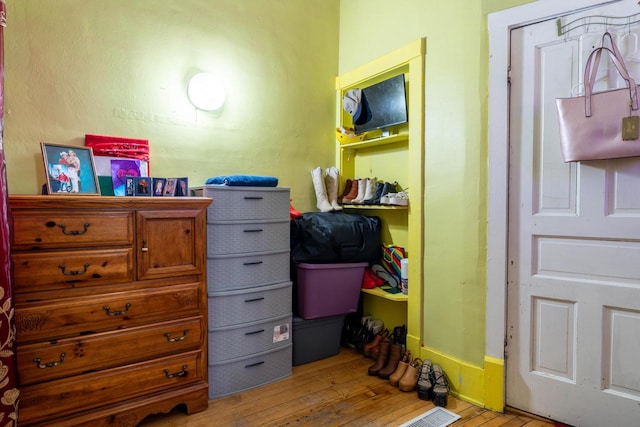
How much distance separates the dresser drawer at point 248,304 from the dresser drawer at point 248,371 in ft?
0.72

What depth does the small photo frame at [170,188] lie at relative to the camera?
6.48 ft

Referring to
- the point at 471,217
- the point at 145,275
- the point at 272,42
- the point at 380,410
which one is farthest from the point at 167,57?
the point at 380,410

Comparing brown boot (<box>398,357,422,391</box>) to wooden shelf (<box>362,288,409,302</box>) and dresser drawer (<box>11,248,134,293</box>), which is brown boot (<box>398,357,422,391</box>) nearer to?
Answer: wooden shelf (<box>362,288,409,302</box>)

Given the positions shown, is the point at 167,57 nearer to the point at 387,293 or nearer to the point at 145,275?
the point at 145,275

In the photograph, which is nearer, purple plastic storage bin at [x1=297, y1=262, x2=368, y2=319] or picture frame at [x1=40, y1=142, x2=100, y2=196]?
picture frame at [x1=40, y1=142, x2=100, y2=196]

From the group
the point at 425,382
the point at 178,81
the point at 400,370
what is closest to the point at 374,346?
the point at 400,370

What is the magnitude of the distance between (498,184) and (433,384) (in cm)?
115

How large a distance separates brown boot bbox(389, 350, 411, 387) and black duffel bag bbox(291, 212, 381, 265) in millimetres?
687

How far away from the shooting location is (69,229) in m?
1.54

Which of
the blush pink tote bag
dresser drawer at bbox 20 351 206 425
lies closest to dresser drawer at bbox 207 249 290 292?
dresser drawer at bbox 20 351 206 425

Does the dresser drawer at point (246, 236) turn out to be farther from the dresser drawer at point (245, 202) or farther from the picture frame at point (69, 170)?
the picture frame at point (69, 170)

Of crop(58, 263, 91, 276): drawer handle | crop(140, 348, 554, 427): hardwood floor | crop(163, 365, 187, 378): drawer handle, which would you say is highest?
crop(58, 263, 91, 276): drawer handle

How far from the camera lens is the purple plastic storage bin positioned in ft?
7.82

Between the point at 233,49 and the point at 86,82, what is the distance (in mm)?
947
